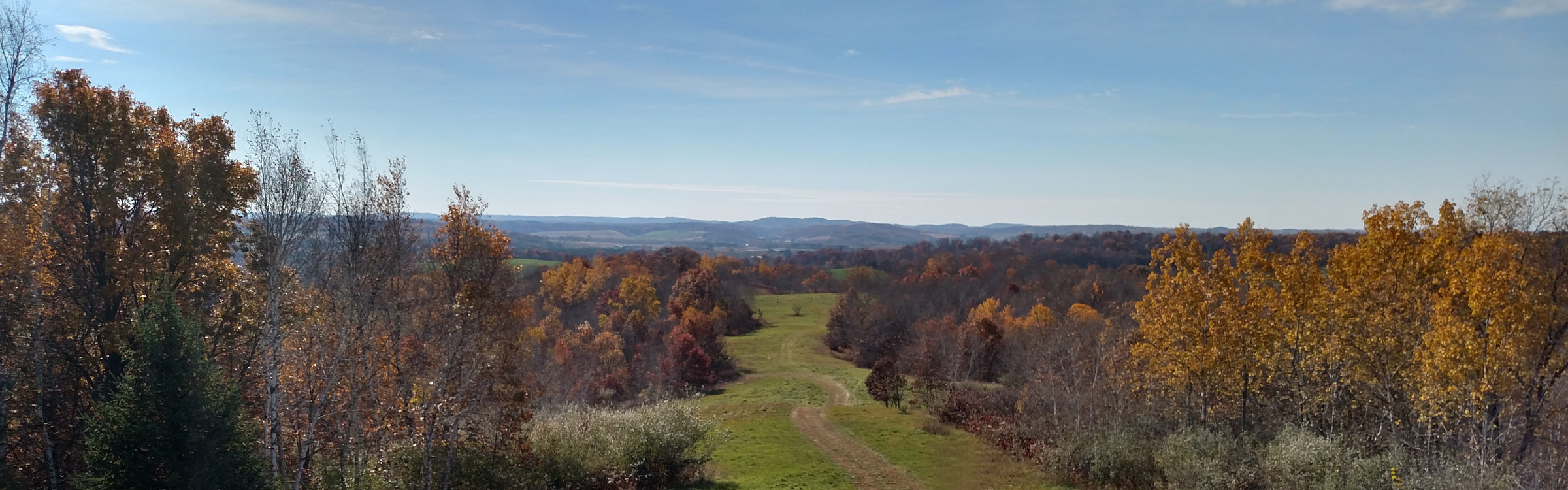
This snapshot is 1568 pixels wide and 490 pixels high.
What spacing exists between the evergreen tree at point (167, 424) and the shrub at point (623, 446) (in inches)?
282

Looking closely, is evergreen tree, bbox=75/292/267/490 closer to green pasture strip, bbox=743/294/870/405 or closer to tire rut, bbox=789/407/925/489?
tire rut, bbox=789/407/925/489

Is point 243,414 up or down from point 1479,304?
down

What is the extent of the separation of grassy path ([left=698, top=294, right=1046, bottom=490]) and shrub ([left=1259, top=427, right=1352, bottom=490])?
6.36 meters

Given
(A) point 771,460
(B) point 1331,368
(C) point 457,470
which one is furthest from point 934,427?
(C) point 457,470

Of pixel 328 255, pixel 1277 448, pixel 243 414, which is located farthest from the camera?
pixel 1277 448

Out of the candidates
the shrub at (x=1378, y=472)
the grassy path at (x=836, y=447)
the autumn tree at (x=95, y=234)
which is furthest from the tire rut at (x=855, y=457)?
the autumn tree at (x=95, y=234)

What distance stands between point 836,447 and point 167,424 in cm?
2083

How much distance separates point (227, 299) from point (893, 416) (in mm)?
26049

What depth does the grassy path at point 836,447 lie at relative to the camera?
76.5 ft

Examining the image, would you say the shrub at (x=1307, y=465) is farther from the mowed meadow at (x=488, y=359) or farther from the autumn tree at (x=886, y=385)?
the autumn tree at (x=886, y=385)

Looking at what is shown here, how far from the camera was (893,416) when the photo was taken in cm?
3406

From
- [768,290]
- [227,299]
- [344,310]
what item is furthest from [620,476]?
[768,290]

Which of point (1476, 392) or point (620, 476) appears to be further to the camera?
point (620, 476)

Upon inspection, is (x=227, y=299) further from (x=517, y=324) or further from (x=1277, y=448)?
(x=1277, y=448)
